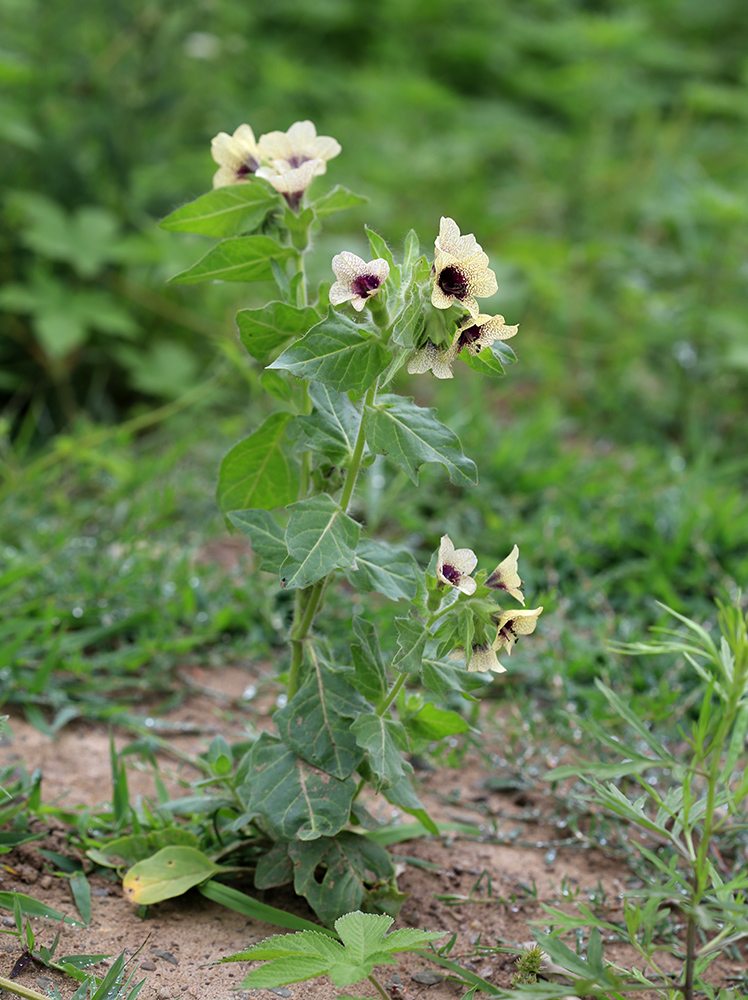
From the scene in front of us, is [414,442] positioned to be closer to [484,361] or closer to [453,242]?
[484,361]

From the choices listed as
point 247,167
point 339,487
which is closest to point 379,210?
point 247,167

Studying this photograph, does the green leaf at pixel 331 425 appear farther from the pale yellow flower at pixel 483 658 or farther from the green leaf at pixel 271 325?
the pale yellow flower at pixel 483 658

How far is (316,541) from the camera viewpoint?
4.36ft

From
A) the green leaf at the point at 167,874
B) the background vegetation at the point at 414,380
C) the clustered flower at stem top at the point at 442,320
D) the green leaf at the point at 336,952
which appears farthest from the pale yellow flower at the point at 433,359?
the background vegetation at the point at 414,380

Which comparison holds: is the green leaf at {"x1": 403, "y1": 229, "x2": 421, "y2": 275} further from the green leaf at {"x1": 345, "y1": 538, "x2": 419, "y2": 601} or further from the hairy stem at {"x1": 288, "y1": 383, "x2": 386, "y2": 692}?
the green leaf at {"x1": 345, "y1": 538, "x2": 419, "y2": 601}

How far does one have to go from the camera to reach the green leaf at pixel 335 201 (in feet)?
4.95

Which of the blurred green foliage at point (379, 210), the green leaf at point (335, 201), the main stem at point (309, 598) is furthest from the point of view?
the blurred green foliage at point (379, 210)

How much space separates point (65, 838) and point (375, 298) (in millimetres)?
1154

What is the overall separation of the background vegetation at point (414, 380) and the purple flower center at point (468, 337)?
113cm

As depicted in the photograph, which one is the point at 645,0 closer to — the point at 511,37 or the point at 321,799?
the point at 511,37

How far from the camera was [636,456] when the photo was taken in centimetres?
334

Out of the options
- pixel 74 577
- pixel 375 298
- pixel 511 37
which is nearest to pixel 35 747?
pixel 74 577

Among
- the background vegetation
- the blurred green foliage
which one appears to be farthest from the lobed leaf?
the blurred green foliage

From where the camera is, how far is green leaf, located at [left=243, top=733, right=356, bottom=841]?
1427mm
